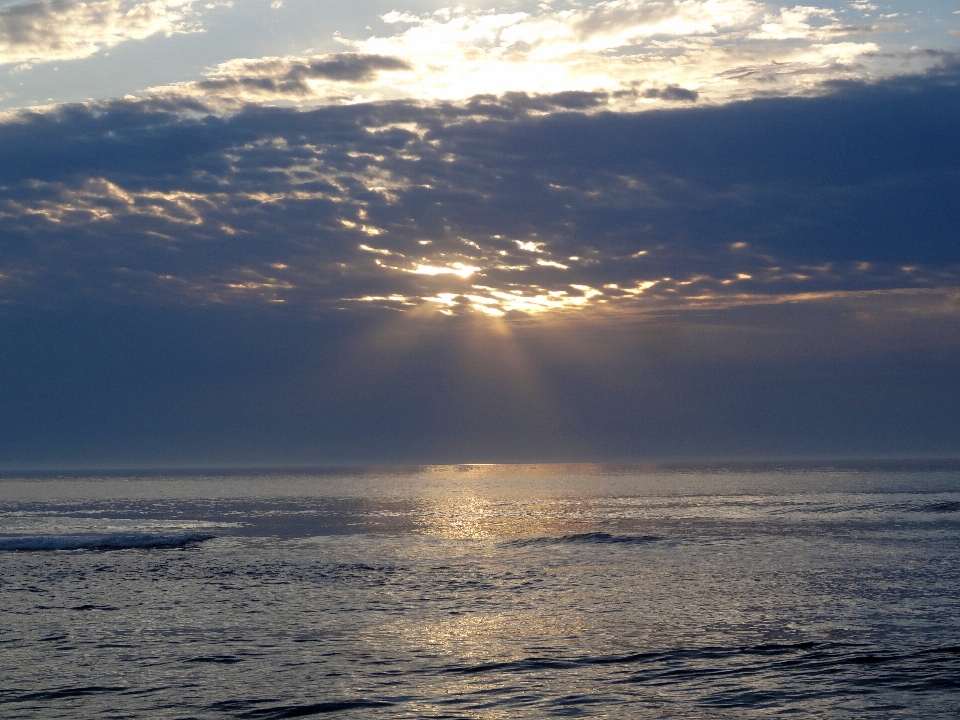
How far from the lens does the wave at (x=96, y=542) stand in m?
44.0

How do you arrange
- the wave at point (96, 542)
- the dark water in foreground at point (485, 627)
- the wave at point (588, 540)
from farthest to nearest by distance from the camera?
1. the wave at point (588, 540)
2. the wave at point (96, 542)
3. the dark water in foreground at point (485, 627)

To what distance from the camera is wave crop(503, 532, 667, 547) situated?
45.2 m

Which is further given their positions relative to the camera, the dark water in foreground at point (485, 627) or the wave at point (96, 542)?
the wave at point (96, 542)

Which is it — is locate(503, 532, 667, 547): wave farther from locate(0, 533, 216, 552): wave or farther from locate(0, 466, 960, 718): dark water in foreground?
locate(0, 533, 216, 552): wave

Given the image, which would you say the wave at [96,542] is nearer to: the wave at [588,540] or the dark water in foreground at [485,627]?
the dark water in foreground at [485,627]

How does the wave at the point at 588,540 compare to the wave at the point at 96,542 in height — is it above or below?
below

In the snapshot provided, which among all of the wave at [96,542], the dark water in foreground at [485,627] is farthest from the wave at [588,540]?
the wave at [96,542]

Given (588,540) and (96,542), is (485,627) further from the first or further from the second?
(96,542)

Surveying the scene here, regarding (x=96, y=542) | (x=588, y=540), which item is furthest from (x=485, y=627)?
(x=96, y=542)

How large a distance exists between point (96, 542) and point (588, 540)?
1021 inches

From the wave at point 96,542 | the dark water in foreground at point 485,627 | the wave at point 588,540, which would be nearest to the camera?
the dark water in foreground at point 485,627

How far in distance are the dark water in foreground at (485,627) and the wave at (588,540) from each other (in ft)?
1.17

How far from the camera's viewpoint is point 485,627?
70.0 feet

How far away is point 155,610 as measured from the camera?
79.6 ft
